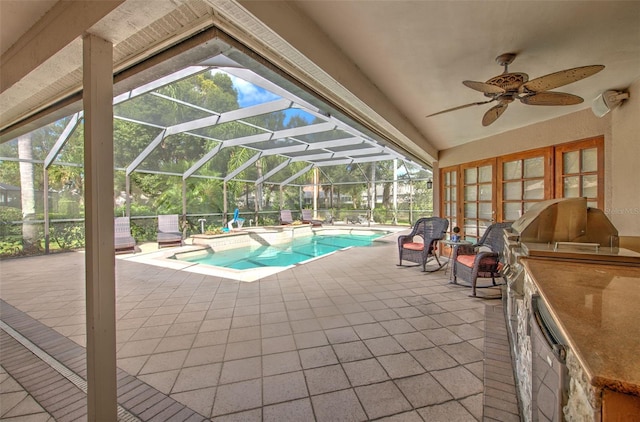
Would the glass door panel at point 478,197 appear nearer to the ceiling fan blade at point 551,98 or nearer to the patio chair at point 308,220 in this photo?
the ceiling fan blade at point 551,98

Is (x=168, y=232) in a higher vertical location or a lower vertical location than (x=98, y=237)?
lower

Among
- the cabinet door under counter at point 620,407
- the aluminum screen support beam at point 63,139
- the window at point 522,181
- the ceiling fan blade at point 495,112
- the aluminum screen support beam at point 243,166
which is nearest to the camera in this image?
the cabinet door under counter at point 620,407

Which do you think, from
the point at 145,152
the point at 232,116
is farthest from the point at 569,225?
the point at 145,152

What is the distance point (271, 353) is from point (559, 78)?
10.6 feet

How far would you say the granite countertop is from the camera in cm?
53

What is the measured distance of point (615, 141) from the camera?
317 centimetres

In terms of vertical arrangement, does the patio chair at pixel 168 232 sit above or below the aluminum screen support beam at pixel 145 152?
below

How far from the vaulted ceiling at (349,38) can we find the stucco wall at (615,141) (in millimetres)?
453

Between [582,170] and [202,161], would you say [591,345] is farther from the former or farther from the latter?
[202,161]

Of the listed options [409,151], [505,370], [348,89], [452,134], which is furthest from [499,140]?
[505,370]

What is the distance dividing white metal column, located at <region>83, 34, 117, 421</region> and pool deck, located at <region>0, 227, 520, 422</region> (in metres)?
0.34

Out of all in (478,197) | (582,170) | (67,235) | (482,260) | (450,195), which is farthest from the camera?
(67,235)

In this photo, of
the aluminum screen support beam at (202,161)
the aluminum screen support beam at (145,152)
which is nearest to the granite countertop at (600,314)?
the aluminum screen support beam at (145,152)

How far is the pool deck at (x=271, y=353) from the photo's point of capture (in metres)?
A: 1.65
